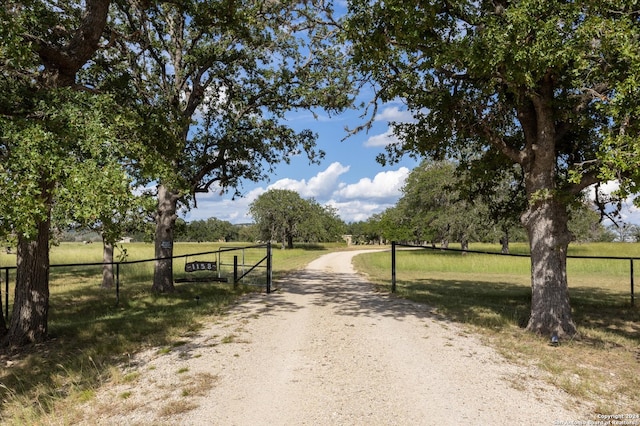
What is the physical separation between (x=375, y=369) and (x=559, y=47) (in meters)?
6.26

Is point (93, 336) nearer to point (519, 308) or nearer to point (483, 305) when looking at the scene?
point (483, 305)

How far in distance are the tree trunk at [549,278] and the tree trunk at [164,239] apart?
487 inches

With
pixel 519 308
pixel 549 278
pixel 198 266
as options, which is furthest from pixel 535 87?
pixel 198 266

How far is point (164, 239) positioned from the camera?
50.1ft

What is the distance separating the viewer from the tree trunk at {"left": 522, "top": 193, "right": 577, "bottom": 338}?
8.56 metres

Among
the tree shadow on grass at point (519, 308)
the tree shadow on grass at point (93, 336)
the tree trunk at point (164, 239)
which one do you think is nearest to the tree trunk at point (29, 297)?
the tree shadow on grass at point (93, 336)

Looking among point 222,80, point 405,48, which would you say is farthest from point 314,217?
point 405,48

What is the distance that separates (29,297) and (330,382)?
7002mm

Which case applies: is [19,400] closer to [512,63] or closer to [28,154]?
[28,154]

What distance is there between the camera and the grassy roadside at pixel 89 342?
5.17 meters

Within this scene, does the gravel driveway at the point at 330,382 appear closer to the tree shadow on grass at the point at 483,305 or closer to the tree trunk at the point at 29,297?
the tree shadow on grass at the point at 483,305

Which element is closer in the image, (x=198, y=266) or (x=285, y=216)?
(x=198, y=266)

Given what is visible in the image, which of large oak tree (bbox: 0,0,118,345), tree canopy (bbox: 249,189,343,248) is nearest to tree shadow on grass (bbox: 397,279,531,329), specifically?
large oak tree (bbox: 0,0,118,345)

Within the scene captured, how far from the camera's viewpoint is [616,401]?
501cm
